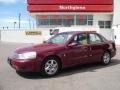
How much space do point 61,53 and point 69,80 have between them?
48.8 inches

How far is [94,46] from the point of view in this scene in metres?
11.7

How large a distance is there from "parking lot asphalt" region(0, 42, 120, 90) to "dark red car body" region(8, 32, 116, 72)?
0.36m

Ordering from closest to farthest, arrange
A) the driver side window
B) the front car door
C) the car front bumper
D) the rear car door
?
the car front bumper
the front car door
the driver side window
the rear car door

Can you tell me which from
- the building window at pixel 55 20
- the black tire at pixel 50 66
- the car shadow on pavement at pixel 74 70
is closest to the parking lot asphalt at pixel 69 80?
the car shadow on pavement at pixel 74 70

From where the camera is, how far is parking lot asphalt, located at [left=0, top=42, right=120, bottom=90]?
8.53 m

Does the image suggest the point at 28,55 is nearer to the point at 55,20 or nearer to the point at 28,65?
the point at 28,65

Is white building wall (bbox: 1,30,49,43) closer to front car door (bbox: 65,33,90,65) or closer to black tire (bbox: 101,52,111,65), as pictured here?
black tire (bbox: 101,52,111,65)

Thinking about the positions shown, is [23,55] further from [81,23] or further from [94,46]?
[81,23]

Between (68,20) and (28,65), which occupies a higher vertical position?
(68,20)

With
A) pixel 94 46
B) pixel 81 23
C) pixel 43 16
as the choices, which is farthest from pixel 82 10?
pixel 94 46

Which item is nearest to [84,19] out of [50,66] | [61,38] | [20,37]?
[20,37]

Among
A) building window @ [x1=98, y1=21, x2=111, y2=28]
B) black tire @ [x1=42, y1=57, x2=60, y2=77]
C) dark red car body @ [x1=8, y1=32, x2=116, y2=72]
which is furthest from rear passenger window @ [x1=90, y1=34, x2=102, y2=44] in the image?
building window @ [x1=98, y1=21, x2=111, y2=28]

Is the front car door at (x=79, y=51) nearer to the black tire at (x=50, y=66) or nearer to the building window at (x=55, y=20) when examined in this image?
the black tire at (x=50, y=66)

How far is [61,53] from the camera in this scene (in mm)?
10359
